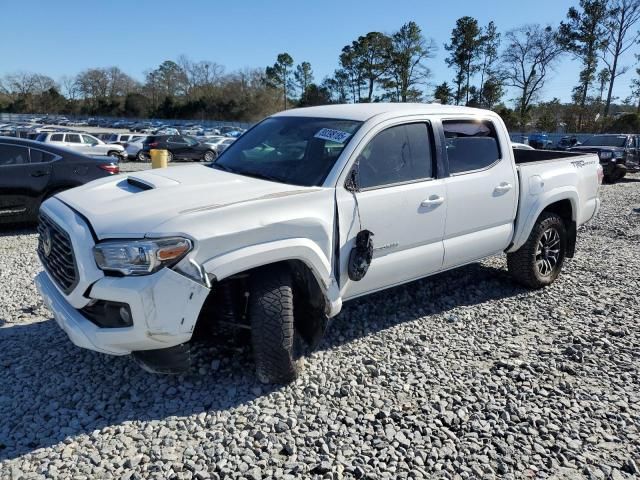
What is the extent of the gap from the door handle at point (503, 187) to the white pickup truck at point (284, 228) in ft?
0.05

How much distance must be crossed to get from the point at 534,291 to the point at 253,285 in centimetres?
353

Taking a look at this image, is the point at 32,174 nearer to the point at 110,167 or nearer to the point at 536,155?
the point at 110,167

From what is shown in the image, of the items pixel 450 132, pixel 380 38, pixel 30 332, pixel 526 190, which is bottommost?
pixel 30 332

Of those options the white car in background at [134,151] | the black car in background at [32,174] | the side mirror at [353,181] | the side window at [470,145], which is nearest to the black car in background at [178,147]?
the white car in background at [134,151]

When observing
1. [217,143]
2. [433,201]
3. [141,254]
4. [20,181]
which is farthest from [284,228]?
[217,143]

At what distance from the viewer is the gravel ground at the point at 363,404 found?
2584mm

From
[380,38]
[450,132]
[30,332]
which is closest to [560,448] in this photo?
[450,132]

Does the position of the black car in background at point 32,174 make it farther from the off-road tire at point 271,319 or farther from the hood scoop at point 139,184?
the off-road tire at point 271,319

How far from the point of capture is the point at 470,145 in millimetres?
4379

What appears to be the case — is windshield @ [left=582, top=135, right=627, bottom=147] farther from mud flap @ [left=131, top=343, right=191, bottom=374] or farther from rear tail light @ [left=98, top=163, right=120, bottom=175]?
mud flap @ [left=131, top=343, right=191, bottom=374]

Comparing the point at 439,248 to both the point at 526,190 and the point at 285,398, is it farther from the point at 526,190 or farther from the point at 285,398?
the point at 285,398

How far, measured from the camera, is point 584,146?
17.8m

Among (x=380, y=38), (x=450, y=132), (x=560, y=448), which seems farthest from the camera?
(x=380, y=38)

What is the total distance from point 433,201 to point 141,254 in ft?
7.47
